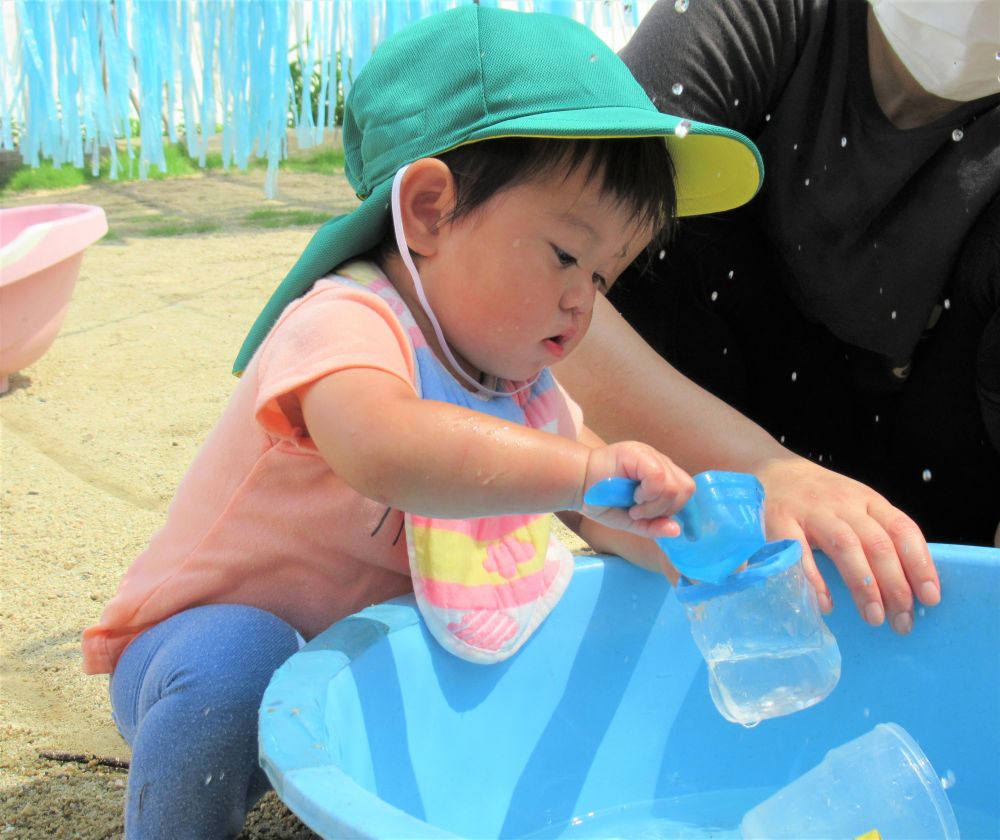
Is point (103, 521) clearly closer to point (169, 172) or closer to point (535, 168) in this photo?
point (535, 168)

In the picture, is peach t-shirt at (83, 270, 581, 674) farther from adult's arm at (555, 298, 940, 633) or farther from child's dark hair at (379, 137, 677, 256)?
adult's arm at (555, 298, 940, 633)

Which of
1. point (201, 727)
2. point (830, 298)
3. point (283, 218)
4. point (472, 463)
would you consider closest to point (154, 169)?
point (283, 218)

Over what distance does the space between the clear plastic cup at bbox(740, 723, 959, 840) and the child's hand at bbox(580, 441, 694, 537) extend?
1.41 ft

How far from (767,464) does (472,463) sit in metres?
0.58

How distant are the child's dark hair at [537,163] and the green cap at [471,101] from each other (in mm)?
35

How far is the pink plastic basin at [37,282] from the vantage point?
10.8ft

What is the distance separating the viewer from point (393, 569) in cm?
140

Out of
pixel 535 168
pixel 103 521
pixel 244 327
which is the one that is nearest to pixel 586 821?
pixel 535 168

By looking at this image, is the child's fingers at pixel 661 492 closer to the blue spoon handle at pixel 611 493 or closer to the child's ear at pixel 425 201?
the blue spoon handle at pixel 611 493

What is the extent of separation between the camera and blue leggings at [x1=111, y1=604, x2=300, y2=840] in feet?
3.95

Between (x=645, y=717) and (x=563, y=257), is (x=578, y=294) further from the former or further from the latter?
(x=645, y=717)

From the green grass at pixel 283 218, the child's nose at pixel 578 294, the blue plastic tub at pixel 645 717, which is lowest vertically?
the green grass at pixel 283 218

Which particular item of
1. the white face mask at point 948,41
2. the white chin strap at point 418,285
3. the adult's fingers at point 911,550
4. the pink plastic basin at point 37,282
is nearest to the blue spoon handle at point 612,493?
the white chin strap at point 418,285

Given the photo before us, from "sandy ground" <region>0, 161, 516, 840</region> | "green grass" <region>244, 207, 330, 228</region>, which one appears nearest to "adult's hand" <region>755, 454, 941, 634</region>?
"sandy ground" <region>0, 161, 516, 840</region>
